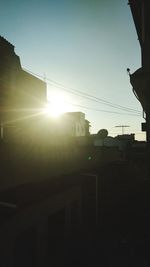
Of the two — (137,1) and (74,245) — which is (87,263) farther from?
(137,1)

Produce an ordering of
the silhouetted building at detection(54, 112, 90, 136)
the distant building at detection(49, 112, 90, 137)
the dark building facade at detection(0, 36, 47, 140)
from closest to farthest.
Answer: the dark building facade at detection(0, 36, 47, 140), the distant building at detection(49, 112, 90, 137), the silhouetted building at detection(54, 112, 90, 136)

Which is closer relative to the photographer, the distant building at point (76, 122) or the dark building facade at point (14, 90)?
the dark building facade at point (14, 90)

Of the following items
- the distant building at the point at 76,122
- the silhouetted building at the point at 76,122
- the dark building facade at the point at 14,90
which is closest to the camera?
the dark building facade at the point at 14,90

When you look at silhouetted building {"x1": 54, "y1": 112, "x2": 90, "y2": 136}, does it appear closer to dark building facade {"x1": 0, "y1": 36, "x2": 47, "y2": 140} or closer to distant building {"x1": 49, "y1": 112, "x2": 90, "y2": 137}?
distant building {"x1": 49, "y1": 112, "x2": 90, "y2": 137}

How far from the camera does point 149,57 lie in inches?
212

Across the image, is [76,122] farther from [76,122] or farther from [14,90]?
[14,90]

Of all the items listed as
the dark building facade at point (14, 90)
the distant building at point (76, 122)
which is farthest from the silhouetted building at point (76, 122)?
the dark building facade at point (14, 90)

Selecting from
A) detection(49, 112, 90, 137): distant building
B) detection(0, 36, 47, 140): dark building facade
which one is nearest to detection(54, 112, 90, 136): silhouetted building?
detection(49, 112, 90, 137): distant building

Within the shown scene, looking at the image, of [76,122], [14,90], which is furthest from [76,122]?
[14,90]

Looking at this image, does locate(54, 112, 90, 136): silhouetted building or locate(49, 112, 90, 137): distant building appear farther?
locate(54, 112, 90, 136): silhouetted building

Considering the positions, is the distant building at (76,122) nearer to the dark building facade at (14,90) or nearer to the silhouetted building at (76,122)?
the silhouetted building at (76,122)

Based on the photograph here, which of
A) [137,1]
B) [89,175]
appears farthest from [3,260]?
[137,1]

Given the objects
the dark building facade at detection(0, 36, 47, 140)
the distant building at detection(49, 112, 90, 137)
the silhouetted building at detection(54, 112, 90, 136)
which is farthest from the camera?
the silhouetted building at detection(54, 112, 90, 136)

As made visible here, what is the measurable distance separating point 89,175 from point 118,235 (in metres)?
2.99
